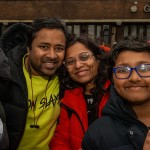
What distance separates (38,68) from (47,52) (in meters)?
0.19

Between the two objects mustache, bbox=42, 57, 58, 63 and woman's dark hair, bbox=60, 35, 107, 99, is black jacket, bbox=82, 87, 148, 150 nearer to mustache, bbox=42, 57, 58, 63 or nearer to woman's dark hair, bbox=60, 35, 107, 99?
woman's dark hair, bbox=60, 35, 107, 99

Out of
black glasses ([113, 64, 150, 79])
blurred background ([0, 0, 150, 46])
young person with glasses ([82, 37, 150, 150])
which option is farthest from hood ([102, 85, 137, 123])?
blurred background ([0, 0, 150, 46])

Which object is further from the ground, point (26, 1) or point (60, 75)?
point (26, 1)

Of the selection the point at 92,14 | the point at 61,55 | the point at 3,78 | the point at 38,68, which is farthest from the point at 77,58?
the point at 92,14

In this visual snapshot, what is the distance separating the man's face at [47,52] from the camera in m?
2.97

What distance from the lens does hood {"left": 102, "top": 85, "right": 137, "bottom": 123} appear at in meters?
1.93

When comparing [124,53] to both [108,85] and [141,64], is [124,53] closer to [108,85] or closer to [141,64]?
[141,64]

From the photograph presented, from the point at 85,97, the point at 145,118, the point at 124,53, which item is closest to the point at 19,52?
the point at 85,97

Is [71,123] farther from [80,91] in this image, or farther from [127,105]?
[127,105]

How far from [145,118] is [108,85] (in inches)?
35.1

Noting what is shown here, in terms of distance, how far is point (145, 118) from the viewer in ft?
6.63

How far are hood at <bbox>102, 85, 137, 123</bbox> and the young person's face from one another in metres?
0.05

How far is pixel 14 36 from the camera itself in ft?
10.00

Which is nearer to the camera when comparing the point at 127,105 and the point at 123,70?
the point at 123,70
